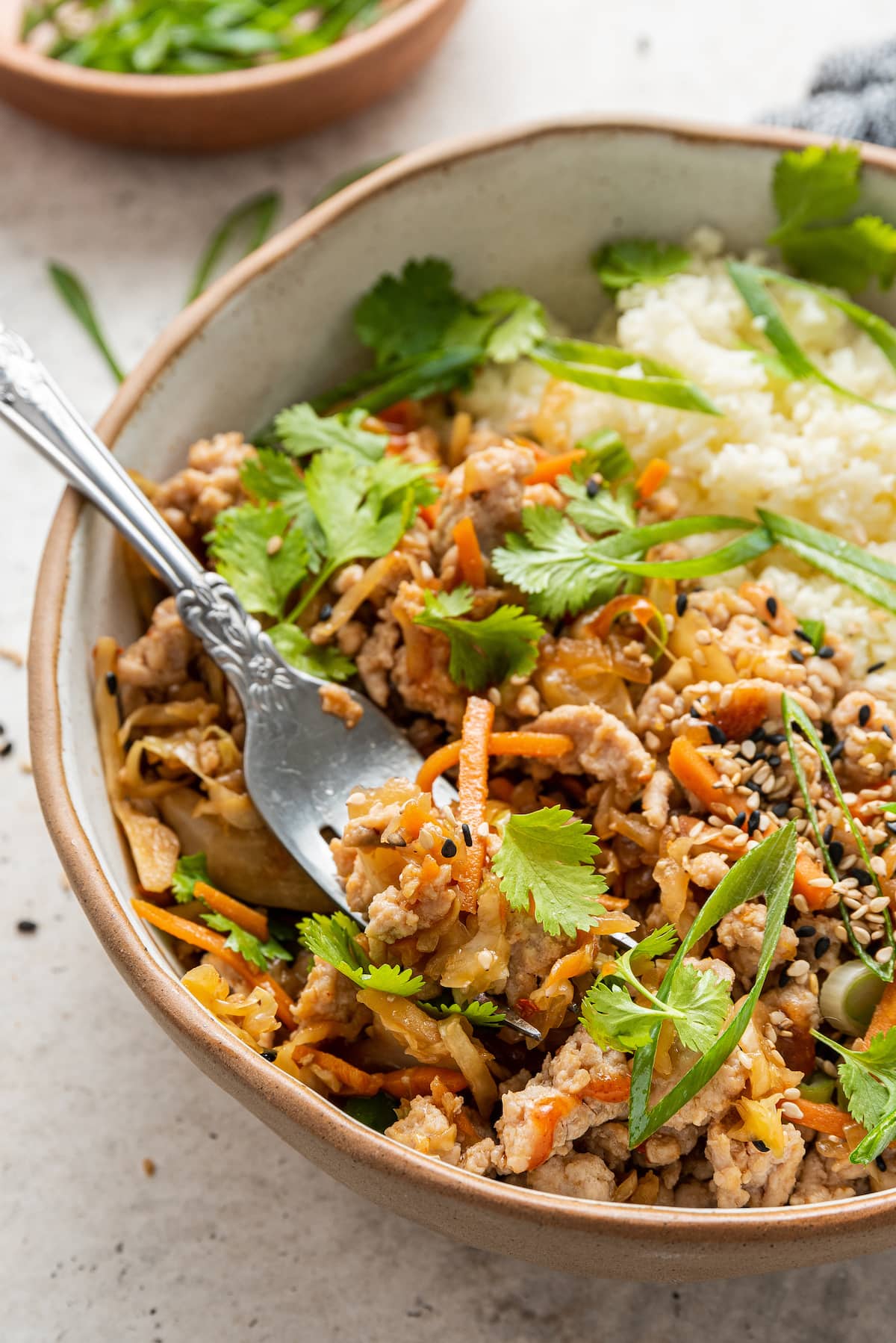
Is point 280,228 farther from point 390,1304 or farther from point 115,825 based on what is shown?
point 390,1304

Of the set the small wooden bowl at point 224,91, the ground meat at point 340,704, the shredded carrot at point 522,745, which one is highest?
the small wooden bowl at point 224,91

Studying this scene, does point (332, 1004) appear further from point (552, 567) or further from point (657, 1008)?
point (552, 567)

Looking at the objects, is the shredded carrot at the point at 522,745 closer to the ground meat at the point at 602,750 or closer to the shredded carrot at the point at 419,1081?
the ground meat at the point at 602,750

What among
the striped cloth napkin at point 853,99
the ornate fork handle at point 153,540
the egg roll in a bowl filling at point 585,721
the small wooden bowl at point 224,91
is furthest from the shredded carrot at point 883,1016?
the small wooden bowl at point 224,91

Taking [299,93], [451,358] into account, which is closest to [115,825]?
[451,358]

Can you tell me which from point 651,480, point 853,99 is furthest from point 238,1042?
point 853,99

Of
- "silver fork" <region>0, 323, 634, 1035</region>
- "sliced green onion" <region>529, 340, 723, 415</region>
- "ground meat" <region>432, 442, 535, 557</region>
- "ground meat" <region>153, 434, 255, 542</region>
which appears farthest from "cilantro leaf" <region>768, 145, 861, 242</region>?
A: "silver fork" <region>0, 323, 634, 1035</region>
